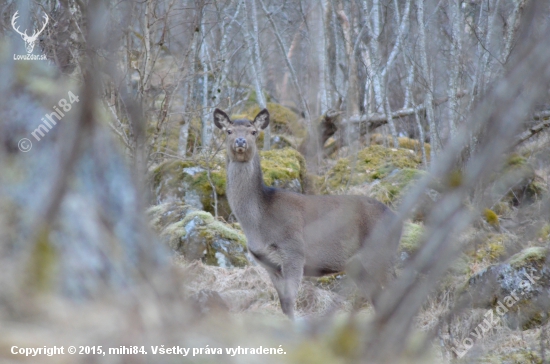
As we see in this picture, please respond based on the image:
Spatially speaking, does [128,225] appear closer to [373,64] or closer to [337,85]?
[373,64]

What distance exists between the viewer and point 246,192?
8.25 metres

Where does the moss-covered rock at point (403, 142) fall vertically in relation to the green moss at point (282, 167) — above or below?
above

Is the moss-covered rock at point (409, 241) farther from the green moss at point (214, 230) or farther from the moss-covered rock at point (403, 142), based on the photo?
the moss-covered rock at point (403, 142)

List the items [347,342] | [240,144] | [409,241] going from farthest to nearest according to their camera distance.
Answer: [409,241], [240,144], [347,342]

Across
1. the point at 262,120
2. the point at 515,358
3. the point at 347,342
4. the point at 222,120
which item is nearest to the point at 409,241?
the point at 262,120

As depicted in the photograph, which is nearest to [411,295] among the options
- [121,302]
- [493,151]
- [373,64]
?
[493,151]

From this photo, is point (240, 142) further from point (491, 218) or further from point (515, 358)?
point (491, 218)

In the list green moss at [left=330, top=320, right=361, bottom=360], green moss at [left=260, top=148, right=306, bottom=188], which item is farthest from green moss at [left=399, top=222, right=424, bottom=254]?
green moss at [left=330, top=320, right=361, bottom=360]

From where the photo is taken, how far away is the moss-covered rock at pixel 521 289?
749 centimetres

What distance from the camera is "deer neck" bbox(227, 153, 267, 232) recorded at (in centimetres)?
803

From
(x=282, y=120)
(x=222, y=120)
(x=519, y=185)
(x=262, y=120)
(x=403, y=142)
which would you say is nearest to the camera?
(x=222, y=120)

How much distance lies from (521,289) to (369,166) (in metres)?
6.91

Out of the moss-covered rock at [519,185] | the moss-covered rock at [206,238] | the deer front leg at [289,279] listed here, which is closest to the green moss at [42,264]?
the deer front leg at [289,279]

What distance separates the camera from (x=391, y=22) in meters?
22.6
